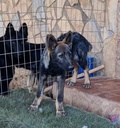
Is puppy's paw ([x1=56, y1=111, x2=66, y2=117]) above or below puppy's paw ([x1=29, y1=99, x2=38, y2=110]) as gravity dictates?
below

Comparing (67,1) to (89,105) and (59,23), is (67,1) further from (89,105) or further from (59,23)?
(89,105)

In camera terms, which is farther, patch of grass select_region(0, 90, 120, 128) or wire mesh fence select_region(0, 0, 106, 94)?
wire mesh fence select_region(0, 0, 106, 94)

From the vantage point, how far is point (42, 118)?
3.32 metres

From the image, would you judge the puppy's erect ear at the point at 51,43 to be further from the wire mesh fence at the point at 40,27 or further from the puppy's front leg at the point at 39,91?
the wire mesh fence at the point at 40,27

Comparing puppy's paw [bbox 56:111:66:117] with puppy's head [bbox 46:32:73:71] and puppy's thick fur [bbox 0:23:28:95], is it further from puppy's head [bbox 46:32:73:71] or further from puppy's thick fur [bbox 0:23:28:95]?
puppy's thick fur [bbox 0:23:28:95]

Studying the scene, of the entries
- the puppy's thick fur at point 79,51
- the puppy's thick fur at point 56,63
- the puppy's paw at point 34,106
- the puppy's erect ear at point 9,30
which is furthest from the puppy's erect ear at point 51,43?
the puppy's erect ear at point 9,30

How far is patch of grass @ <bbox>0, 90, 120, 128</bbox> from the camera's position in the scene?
312 cm

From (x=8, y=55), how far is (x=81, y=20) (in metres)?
1.66

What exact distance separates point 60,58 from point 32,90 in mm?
1388

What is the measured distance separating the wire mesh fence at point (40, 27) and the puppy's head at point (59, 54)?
3.98ft

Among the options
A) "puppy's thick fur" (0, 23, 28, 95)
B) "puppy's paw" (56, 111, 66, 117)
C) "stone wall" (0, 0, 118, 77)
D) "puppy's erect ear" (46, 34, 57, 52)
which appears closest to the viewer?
"puppy's erect ear" (46, 34, 57, 52)

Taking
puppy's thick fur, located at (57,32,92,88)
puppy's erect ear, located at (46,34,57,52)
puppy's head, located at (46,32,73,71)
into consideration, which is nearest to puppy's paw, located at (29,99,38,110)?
puppy's head, located at (46,32,73,71)

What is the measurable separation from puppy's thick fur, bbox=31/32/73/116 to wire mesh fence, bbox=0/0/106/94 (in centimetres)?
99

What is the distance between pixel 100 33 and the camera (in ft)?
16.6
